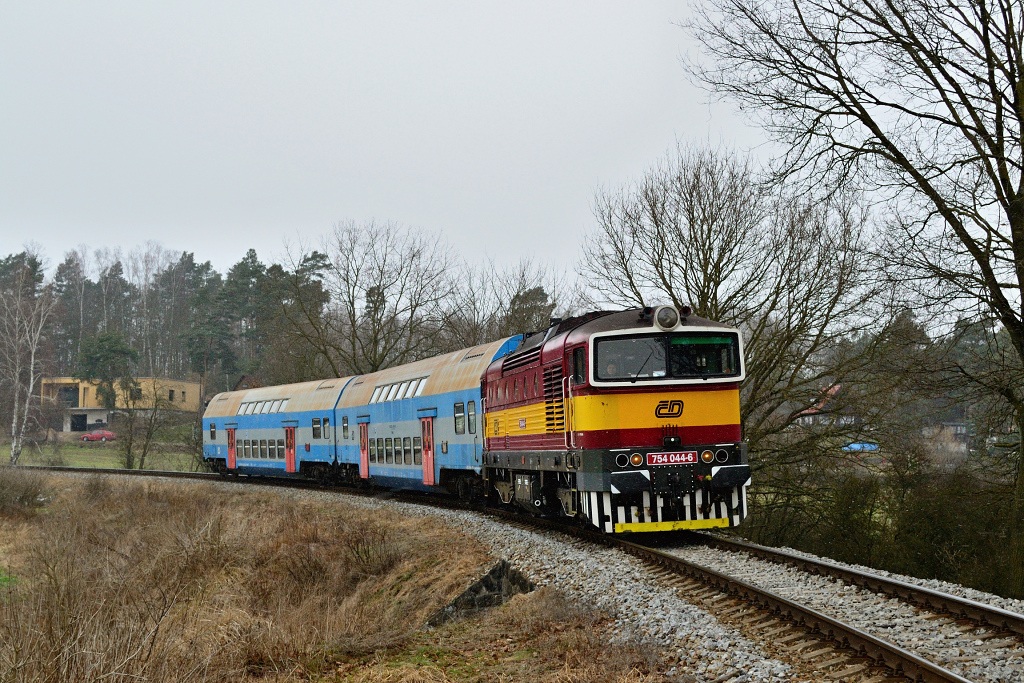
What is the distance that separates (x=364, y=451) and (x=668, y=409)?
51.9 feet

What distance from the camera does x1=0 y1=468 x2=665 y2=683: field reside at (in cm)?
712

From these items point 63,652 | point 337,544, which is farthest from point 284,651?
point 337,544

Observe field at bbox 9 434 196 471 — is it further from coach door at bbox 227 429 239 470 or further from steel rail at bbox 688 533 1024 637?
steel rail at bbox 688 533 1024 637

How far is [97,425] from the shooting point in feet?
260

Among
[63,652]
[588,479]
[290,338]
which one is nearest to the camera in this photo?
[63,652]

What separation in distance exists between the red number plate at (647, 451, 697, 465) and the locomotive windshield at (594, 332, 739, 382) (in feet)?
3.40

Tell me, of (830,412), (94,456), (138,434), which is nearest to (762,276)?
(830,412)

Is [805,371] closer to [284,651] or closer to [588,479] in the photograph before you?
[588,479]

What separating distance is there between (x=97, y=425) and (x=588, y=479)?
7665 cm

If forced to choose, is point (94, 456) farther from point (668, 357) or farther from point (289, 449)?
point (668, 357)

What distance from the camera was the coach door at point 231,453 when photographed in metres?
37.1

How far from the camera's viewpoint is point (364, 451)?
2688 centimetres

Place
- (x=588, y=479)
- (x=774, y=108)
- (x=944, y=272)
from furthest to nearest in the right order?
(x=774, y=108) < (x=944, y=272) < (x=588, y=479)

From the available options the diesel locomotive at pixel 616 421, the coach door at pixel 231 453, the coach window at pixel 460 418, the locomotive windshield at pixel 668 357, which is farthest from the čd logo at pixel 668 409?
the coach door at pixel 231 453
